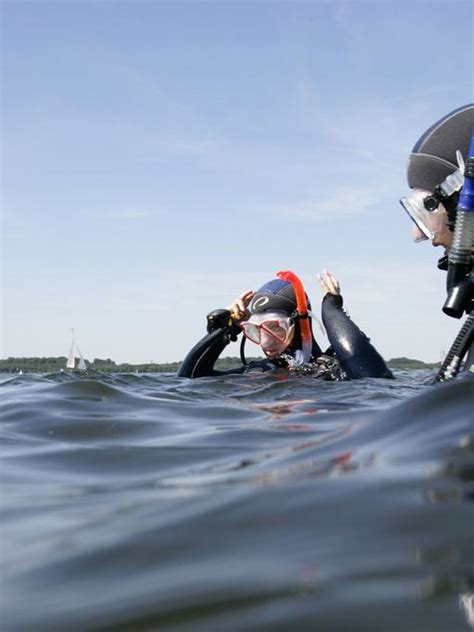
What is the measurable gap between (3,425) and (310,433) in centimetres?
185

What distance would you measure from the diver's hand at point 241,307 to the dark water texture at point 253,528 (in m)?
4.70

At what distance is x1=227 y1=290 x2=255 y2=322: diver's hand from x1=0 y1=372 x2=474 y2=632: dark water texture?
15.4 ft

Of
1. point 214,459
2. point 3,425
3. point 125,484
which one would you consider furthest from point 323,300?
point 125,484

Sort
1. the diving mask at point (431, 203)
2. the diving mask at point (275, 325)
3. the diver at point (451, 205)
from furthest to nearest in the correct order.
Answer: the diving mask at point (275, 325), the diving mask at point (431, 203), the diver at point (451, 205)

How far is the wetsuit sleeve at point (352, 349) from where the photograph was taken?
6.26 metres

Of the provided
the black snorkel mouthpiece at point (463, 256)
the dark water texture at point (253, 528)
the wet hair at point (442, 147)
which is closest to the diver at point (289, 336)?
the wet hair at point (442, 147)

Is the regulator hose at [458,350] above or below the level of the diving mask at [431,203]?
below

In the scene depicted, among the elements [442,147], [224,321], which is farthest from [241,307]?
[442,147]

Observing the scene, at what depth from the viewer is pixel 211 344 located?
7961 mm

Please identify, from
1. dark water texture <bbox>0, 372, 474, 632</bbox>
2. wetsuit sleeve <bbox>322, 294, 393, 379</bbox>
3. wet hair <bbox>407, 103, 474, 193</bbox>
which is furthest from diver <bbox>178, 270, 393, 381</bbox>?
dark water texture <bbox>0, 372, 474, 632</bbox>

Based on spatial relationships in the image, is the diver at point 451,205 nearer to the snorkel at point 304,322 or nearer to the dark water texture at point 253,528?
the dark water texture at point 253,528

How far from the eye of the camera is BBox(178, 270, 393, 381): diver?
6.32m

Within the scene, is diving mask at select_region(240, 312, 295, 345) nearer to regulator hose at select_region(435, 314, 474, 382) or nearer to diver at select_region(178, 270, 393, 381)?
diver at select_region(178, 270, 393, 381)

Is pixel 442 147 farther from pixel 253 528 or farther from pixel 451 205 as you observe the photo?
pixel 253 528
